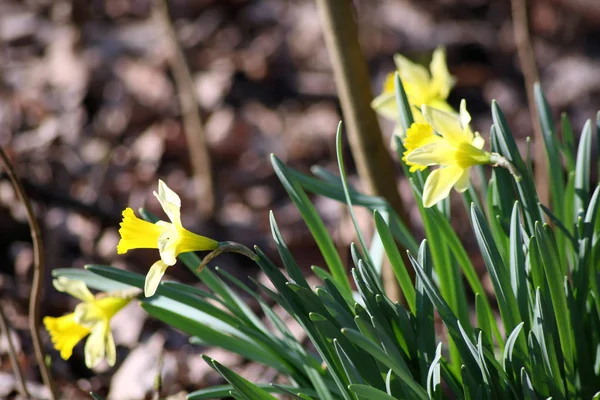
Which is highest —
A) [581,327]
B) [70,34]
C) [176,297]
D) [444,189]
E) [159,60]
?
[70,34]

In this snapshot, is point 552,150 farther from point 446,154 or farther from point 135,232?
point 135,232

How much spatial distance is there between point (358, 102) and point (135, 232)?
0.74m

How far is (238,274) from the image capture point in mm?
2369

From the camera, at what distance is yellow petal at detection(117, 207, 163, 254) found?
104 cm

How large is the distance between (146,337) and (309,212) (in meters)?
1.04

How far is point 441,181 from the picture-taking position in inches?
42.9

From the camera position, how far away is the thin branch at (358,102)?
155cm

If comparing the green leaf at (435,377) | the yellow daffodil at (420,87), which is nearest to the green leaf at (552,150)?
the yellow daffodil at (420,87)

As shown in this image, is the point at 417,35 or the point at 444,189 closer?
the point at 444,189

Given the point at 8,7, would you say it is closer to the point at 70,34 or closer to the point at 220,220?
the point at 70,34

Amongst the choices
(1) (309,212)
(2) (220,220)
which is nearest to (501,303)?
(1) (309,212)

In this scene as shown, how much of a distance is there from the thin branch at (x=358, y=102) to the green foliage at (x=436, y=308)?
10.8 inches

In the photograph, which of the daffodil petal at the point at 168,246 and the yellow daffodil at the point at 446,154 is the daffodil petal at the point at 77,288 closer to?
the daffodil petal at the point at 168,246

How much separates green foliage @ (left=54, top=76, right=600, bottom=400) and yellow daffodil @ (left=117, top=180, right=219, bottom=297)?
121mm
